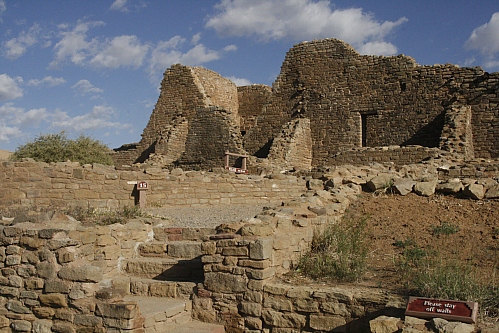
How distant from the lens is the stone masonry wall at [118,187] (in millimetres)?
12703

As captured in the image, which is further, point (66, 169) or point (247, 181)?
point (247, 181)

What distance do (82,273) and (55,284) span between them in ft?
1.40

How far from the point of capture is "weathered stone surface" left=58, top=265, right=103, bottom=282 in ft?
20.1

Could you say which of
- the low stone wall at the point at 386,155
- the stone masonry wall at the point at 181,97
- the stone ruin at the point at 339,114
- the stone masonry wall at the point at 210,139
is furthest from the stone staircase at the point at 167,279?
the stone masonry wall at the point at 181,97

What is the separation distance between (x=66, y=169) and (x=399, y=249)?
29.4 ft

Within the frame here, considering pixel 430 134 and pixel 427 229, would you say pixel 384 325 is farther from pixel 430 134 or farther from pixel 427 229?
pixel 430 134

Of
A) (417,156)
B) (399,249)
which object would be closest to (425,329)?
(399,249)

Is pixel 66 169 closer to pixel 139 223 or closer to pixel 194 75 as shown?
pixel 139 223

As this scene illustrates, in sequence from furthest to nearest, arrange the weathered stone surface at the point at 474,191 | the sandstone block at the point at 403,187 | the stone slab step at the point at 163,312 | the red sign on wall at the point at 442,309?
the sandstone block at the point at 403,187
the weathered stone surface at the point at 474,191
the stone slab step at the point at 163,312
the red sign on wall at the point at 442,309

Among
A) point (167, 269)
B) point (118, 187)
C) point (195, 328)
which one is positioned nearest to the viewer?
point (195, 328)

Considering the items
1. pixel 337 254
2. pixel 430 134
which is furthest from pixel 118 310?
pixel 430 134

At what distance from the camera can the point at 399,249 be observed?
7.12 metres

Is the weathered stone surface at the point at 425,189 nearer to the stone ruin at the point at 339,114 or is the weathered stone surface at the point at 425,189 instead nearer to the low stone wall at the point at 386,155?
the low stone wall at the point at 386,155

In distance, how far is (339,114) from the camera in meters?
22.1
